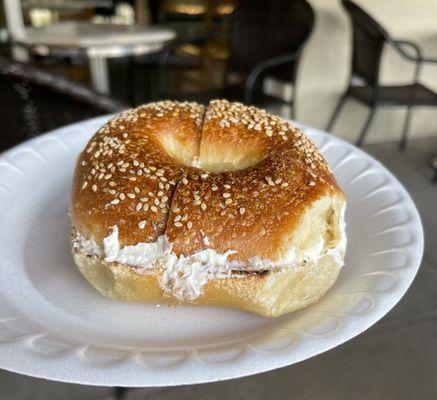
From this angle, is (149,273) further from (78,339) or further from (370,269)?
(370,269)

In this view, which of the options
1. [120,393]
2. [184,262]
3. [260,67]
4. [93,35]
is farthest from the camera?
[93,35]

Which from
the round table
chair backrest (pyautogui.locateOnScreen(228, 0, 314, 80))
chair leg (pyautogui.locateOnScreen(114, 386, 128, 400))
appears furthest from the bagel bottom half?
chair backrest (pyautogui.locateOnScreen(228, 0, 314, 80))

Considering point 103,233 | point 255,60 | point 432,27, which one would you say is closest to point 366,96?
point 255,60

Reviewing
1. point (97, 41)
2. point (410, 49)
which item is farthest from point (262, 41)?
point (410, 49)

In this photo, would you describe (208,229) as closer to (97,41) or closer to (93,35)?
(97,41)

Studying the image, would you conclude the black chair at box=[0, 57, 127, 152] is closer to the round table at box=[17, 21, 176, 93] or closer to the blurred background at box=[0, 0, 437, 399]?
the blurred background at box=[0, 0, 437, 399]

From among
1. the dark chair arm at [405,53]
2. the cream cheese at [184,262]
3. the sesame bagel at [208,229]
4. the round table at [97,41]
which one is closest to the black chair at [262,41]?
the round table at [97,41]
